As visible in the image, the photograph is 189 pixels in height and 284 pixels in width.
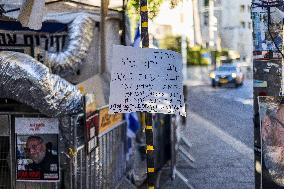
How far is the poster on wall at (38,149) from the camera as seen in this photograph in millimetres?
6781

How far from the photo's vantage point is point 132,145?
11312mm

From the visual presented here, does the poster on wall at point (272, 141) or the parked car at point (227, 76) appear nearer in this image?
the poster on wall at point (272, 141)

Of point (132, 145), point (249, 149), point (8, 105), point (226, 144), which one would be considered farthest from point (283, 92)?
point (226, 144)

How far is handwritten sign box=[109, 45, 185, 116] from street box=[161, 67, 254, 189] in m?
4.26

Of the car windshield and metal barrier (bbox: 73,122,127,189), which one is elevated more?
the car windshield

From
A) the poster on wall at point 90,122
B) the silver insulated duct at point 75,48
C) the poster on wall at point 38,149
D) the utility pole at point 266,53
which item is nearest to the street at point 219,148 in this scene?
the poster on wall at point 90,122

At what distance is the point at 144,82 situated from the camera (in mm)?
5293

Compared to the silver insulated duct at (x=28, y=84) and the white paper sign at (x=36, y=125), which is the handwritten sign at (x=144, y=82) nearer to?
the silver insulated duct at (x=28, y=84)

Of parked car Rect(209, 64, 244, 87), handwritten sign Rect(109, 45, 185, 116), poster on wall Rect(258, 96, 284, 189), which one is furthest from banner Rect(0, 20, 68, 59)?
parked car Rect(209, 64, 244, 87)

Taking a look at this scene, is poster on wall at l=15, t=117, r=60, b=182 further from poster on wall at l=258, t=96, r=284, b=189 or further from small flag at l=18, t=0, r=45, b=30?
poster on wall at l=258, t=96, r=284, b=189

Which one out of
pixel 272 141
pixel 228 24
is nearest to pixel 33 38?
pixel 272 141

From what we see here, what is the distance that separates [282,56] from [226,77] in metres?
33.2

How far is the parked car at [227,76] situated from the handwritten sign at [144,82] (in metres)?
33.3

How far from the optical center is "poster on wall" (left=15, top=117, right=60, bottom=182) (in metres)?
6.78
